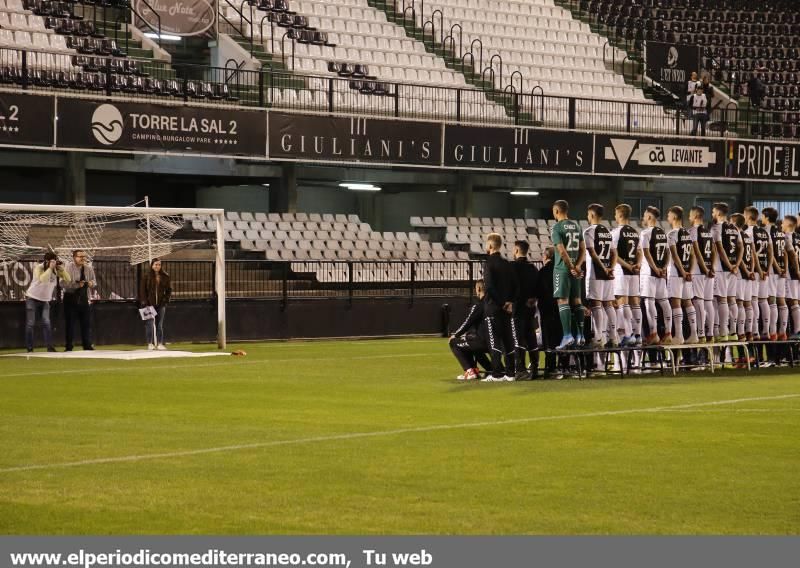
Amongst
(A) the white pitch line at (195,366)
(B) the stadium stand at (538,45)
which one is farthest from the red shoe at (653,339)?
(B) the stadium stand at (538,45)

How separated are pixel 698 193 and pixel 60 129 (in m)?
23.3

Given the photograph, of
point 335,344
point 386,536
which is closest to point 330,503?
point 386,536

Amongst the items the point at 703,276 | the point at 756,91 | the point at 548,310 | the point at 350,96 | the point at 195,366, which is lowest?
the point at 195,366

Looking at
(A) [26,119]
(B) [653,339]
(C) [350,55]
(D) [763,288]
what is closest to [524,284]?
(B) [653,339]

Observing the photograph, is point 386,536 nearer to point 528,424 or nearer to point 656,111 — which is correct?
point 528,424

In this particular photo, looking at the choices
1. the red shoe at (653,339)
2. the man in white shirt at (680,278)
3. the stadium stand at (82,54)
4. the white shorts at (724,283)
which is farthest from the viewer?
the stadium stand at (82,54)

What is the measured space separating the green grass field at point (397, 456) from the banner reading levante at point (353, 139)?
593 inches

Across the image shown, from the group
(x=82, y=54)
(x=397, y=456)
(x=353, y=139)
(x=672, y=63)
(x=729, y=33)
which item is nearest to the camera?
(x=397, y=456)

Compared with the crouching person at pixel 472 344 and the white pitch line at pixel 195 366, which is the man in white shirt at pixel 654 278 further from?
the white pitch line at pixel 195 366

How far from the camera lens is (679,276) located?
784 inches

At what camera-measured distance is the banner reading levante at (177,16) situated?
35.2 metres

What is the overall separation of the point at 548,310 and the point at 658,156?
2138 cm

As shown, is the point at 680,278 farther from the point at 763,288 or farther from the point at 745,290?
the point at 763,288

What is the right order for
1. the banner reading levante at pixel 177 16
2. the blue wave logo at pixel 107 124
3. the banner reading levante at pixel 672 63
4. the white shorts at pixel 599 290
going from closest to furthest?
the white shorts at pixel 599 290 < the blue wave logo at pixel 107 124 < the banner reading levante at pixel 177 16 < the banner reading levante at pixel 672 63
